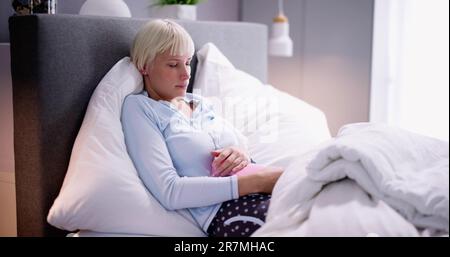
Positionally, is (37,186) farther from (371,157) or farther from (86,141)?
(371,157)

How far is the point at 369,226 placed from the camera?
1035 millimetres

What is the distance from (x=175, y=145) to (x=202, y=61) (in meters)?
0.60

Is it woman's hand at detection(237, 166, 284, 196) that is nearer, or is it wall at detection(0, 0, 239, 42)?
woman's hand at detection(237, 166, 284, 196)

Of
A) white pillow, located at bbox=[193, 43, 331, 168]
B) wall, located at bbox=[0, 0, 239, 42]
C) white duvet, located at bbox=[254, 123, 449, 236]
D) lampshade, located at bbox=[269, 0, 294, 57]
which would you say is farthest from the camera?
lampshade, located at bbox=[269, 0, 294, 57]

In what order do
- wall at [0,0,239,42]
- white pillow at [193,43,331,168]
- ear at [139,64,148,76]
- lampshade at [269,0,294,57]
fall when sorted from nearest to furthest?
ear at [139,64,148,76]
wall at [0,0,239,42]
white pillow at [193,43,331,168]
lampshade at [269,0,294,57]

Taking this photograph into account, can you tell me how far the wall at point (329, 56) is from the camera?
10.1ft

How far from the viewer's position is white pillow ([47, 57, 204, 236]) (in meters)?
1.34

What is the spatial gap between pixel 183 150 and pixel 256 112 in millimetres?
568

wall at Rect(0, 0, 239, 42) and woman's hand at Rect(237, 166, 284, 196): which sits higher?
wall at Rect(0, 0, 239, 42)

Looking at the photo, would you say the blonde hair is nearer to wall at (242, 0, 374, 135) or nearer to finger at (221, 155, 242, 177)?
finger at (221, 155, 242, 177)

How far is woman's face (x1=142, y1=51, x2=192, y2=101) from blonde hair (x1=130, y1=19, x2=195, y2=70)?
0.02 metres

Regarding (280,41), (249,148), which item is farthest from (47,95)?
(280,41)

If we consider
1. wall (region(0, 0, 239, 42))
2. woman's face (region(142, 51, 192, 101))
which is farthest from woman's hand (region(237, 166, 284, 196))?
wall (region(0, 0, 239, 42))

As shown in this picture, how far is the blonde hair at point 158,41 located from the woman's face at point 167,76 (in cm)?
2
